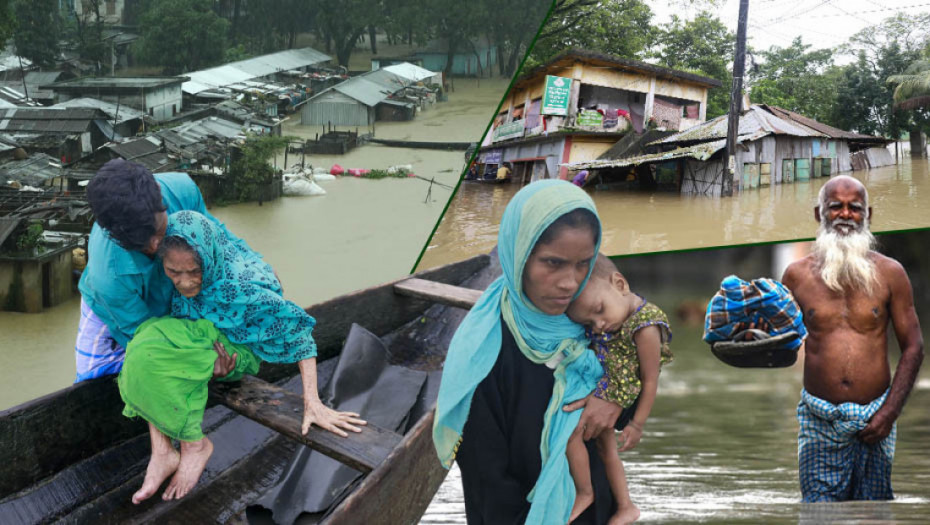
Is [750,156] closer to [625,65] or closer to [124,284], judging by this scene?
[625,65]

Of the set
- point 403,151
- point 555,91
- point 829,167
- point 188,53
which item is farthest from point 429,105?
point 829,167

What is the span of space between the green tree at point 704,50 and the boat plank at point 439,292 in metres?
1.14

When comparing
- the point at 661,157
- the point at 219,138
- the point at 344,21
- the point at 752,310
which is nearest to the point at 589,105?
the point at 661,157

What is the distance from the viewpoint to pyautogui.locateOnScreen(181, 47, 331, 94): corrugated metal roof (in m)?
3.59

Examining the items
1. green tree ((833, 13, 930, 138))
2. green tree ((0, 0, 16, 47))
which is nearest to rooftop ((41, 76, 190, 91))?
green tree ((0, 0, 16, 47))

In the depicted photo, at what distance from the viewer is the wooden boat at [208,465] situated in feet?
6.70

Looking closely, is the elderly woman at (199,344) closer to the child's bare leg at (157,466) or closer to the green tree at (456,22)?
the child's bare leg at (157,466)

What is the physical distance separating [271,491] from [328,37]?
217 cm

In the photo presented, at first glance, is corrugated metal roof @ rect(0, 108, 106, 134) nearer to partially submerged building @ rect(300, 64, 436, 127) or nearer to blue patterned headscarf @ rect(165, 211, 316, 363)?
partially submerged building @ rect(300, 64, 436, 127)

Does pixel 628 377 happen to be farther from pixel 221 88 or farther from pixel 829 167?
pixel 221 88

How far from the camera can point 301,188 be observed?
4.08 meters

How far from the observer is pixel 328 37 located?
11.5 ft

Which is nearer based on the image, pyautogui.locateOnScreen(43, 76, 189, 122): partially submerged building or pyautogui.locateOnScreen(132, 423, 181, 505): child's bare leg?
pyautogui.locateOnScreen(132, 423, 181, 505): child's bare leg

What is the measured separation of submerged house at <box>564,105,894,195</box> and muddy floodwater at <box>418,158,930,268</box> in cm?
5
